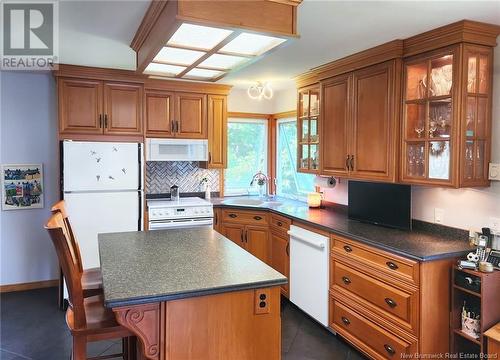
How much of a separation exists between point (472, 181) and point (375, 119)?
2.97ft

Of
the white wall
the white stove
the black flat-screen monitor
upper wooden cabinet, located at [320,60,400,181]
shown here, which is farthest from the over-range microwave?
the black flat-screen monitor

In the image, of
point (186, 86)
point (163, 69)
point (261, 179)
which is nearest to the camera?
point (163, 69)

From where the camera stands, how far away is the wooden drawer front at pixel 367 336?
2.60 meters

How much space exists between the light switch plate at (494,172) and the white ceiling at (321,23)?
3.09 ft

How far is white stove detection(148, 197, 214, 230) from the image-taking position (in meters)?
4.24

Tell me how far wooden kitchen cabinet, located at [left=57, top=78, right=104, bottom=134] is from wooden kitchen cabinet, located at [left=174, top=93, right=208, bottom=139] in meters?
0.85

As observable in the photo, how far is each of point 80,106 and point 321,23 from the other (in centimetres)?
272

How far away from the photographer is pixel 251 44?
2176 millimetres

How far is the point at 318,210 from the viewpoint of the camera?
13.8 feet

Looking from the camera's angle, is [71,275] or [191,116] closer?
[71,275]

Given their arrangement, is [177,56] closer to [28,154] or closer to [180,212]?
[180,212]

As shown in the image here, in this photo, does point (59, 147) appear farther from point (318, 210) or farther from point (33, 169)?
point (318, 210)

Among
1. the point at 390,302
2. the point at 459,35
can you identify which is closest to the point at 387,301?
the point at 390,302

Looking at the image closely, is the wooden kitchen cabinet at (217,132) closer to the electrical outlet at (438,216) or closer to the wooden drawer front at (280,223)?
the wooden drawer front at (280,223)
